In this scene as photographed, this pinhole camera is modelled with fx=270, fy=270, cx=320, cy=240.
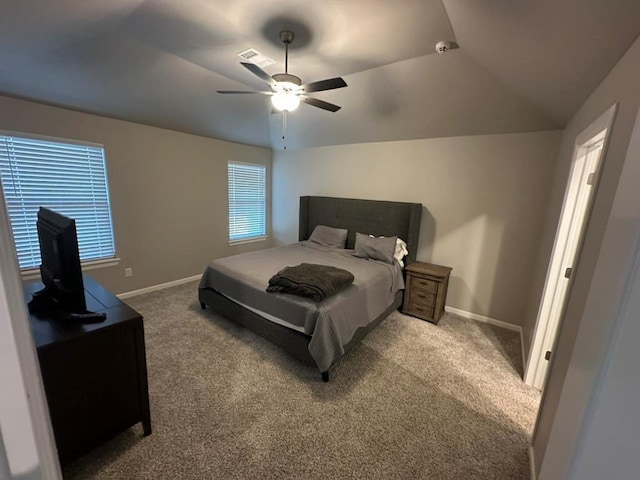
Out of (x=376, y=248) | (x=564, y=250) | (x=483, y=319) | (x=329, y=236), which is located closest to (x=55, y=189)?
(x=329, y=236)

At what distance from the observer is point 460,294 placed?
351 cm

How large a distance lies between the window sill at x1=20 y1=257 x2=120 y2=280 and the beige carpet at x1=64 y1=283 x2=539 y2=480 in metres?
1.27

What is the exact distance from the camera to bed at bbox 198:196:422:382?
2.23 metres

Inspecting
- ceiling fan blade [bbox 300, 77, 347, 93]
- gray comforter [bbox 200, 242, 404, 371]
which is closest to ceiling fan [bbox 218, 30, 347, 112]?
ceiling fan blade [bbox 300, 77, 347, 93]

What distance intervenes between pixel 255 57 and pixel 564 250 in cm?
309

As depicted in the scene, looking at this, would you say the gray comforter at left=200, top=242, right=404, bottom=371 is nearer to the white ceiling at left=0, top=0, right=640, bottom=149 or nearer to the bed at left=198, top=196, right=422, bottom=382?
the bed at left=198, top=196, right=422, bottom=382

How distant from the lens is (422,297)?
3326 millimetres

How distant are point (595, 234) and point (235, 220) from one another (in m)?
4.68

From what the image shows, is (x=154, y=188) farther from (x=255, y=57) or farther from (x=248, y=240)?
(x=255, y=57)

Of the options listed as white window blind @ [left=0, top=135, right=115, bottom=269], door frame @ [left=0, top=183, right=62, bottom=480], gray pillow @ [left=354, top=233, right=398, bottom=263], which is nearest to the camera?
door frame @ [left=0, top=183, right=62, bottom=480]

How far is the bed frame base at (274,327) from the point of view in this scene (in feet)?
7.52

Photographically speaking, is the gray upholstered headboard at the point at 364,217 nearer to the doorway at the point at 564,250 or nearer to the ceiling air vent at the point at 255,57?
the doorway at the point at 564,250

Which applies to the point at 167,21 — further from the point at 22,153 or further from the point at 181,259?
the point at 181,259

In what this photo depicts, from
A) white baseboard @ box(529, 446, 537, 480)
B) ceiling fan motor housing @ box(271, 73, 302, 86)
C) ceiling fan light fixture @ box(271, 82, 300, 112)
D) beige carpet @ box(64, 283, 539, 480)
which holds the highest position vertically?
ceiling fan motor housing @ box(271, 73, 302, 86)
